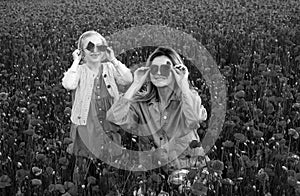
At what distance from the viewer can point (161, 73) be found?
3.23 metres

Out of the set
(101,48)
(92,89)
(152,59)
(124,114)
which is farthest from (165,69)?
(92,89)

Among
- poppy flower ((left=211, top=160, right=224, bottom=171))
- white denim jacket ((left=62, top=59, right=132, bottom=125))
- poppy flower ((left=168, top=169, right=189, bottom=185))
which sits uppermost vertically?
white denim jacket ((left=62, top=59, right=132, bottom=125))

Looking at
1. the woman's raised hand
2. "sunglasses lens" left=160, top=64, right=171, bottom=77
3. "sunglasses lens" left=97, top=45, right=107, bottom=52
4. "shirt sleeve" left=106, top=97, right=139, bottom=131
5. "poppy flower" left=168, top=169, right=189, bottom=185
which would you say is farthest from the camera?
the woman's raised hand

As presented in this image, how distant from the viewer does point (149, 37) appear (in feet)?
23.8

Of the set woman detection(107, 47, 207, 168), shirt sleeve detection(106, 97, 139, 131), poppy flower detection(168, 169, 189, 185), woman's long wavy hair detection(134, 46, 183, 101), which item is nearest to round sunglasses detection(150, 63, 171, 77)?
woman detection(107, 47, 207, 168)

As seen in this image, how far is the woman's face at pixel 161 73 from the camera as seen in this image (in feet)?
10.5

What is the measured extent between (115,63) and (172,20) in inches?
221

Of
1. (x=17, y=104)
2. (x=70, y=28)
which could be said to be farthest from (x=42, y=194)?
(x=70, y=28)

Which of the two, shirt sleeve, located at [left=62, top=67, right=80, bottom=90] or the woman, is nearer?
the woman

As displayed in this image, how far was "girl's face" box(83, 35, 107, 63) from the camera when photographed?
3.59 metres

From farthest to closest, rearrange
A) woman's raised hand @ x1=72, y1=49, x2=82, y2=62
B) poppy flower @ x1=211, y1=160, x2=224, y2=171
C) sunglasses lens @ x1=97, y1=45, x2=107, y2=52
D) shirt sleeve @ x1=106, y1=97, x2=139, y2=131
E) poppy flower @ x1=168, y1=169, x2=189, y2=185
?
woman's raised hand @ x1=72, y1=49, x2=82, y2=62 → sunglasses lens @ x1=97, y1=45, x2=107, y2=52 → shirt sleeve @ x1=106, y1=97, x2=139, y2=131 → poppy flower @ x1=168, y1=169, x2=189, y2=185 → poppy flower @ x1=211, y1=160, x2=224, y2=171

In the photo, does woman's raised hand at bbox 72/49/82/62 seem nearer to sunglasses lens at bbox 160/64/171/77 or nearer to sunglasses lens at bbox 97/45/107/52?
sunglasses lens at bbox 97/45/107/52

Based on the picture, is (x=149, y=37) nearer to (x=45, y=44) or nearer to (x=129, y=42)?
(x=129, y=42)

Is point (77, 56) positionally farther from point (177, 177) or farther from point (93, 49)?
point (177, 177)
